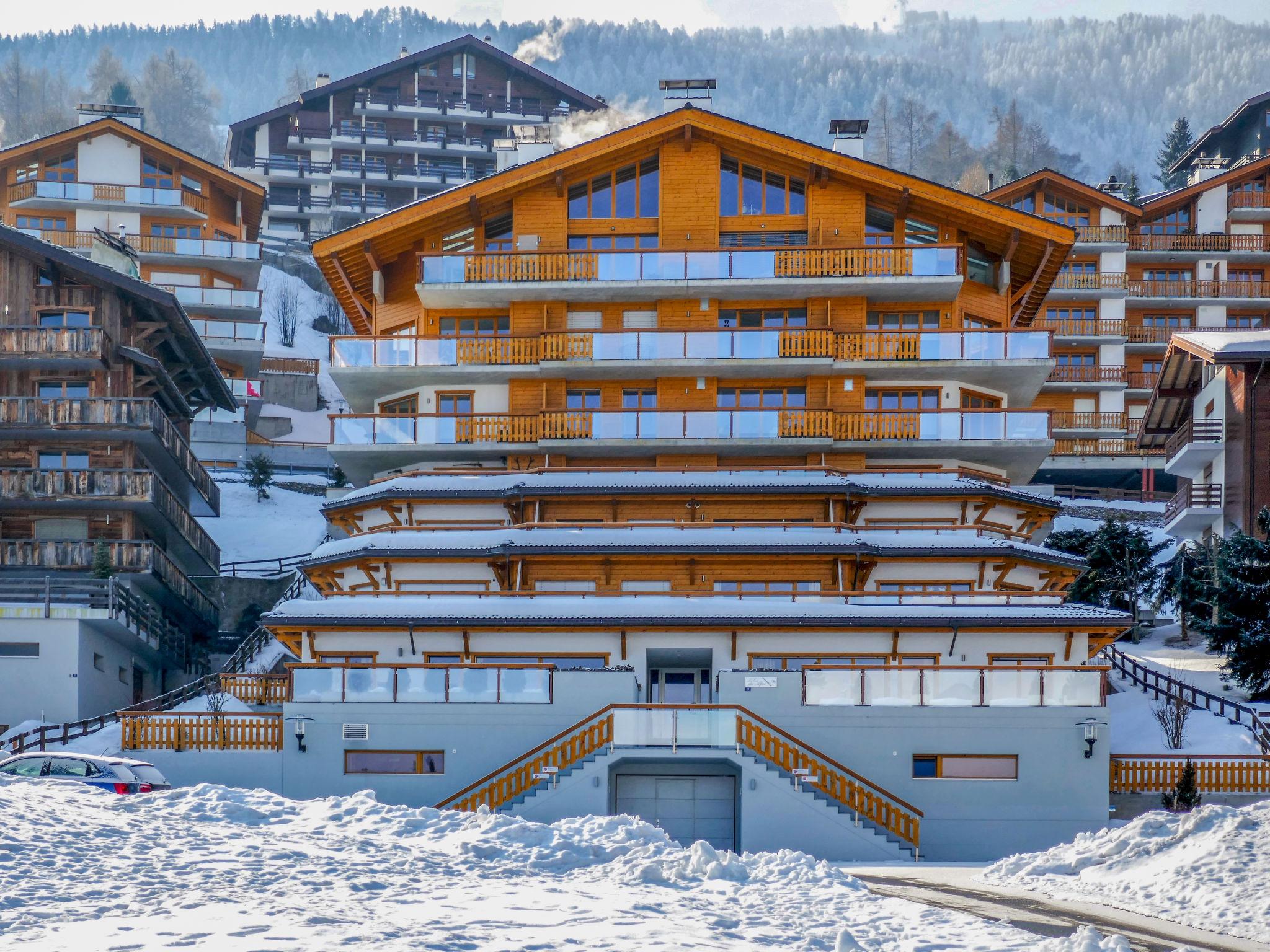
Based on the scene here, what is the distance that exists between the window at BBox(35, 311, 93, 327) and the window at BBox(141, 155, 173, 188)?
30754mm

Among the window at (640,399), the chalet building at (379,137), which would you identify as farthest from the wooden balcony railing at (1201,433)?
the chalet building at (379,137)

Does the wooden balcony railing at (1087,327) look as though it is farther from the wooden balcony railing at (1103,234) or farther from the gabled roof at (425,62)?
the gabled roof at (425,62)

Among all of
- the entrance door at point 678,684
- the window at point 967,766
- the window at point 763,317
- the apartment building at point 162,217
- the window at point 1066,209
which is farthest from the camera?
the window at point 1066,209

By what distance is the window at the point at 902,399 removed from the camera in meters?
49.1

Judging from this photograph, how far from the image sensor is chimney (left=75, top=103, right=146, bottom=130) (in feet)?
287

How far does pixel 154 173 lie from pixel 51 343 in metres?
34.2

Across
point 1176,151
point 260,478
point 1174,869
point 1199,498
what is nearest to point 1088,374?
point 1199,498

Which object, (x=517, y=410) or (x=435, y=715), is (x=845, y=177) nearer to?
(x=517, y=410)

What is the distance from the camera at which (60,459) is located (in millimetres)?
53812

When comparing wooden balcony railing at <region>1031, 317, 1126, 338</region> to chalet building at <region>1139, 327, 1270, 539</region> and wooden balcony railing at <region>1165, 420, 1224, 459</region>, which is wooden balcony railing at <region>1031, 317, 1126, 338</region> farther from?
wooden balcony railing at <region>1165, 420, 1224, 459</region>

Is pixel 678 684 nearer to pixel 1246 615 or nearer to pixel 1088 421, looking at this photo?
pixel 1246 615

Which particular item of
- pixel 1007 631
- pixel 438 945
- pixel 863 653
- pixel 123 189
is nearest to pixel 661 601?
pixel 863 653

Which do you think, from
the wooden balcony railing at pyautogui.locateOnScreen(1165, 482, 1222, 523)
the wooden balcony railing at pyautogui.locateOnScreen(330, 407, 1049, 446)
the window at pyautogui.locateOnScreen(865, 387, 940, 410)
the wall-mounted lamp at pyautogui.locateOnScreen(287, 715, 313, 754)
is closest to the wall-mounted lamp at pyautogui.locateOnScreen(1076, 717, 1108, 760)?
the wooden balcony railing at pyautogui.locateOnScreen(330, 407, 1049, 446)

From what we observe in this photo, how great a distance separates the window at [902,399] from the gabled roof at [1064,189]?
37865 millimetres
